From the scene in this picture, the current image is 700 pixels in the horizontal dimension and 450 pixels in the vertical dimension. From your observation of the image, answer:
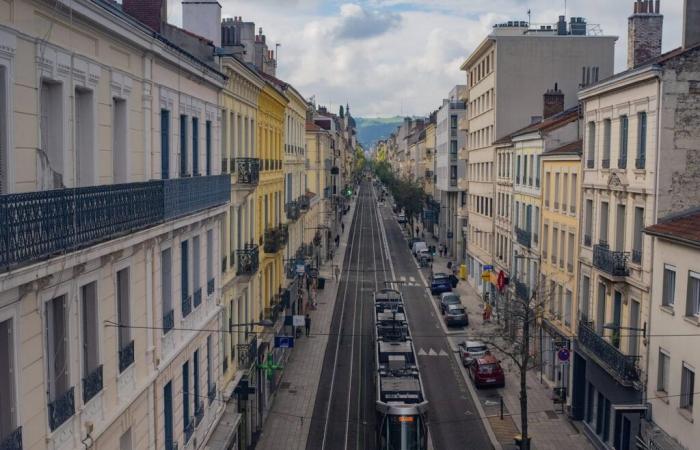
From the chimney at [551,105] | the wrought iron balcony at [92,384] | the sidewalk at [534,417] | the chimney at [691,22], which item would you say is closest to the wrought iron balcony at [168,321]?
the wrought iron balcony at [92,384]

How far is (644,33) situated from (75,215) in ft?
92.7

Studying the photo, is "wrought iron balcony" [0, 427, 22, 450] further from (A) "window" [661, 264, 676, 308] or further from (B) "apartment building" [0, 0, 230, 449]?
(A) "window" [661, 264, 676, 308]

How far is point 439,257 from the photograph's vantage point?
88.9 m

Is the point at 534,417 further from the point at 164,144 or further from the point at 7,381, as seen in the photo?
the point at 7,381

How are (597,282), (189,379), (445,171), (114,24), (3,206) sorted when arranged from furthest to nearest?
1. (445,171)
2. (597,282)
3. (189,379)
4. (114,24)
5. (3,206)

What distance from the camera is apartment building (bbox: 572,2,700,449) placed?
2588cm

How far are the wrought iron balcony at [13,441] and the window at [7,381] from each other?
73 mm

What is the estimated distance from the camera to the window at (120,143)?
585 inches

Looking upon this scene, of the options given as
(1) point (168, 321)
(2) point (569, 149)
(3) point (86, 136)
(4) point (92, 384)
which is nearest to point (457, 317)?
(2) point (569, 149)

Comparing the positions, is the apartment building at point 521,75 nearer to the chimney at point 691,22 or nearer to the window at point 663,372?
the chimney at point 691,22

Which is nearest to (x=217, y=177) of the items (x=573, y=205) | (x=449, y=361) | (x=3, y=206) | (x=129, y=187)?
(x=129, y=187)

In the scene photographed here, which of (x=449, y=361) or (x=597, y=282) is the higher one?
(x=597, y=282)

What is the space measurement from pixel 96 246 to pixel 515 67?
50.3 meters

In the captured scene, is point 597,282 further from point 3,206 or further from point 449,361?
point 3,206
